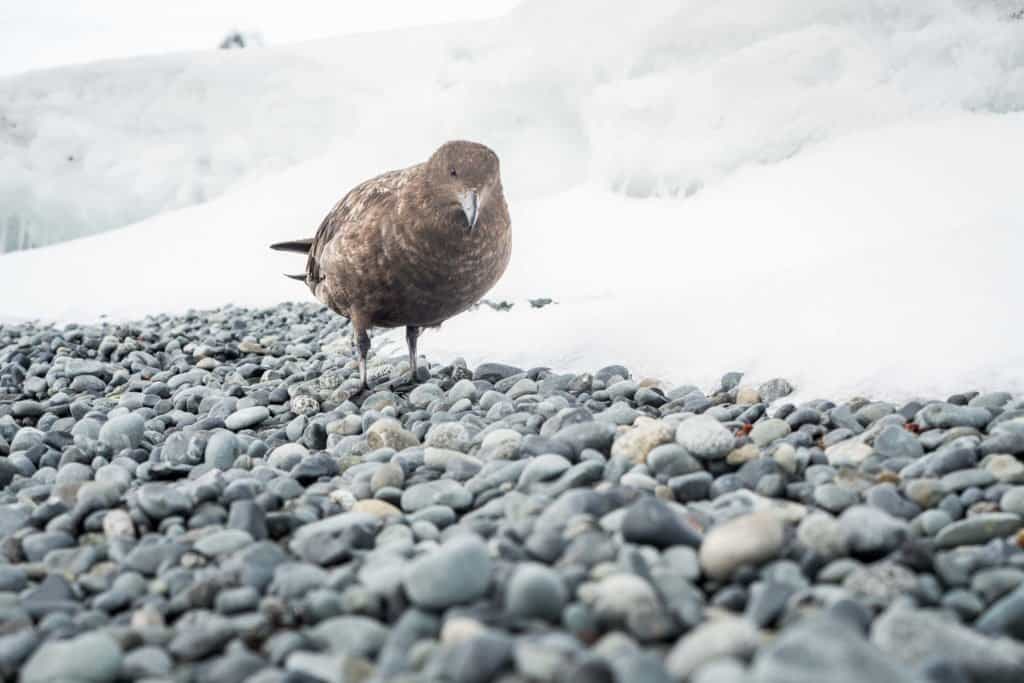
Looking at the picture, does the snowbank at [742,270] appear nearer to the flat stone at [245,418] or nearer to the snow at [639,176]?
the snow at [639,176]

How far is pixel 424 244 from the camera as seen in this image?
4086mm

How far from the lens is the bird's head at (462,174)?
→ 4.07m

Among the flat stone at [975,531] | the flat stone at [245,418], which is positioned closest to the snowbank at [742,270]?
the flat stone at [975,531]

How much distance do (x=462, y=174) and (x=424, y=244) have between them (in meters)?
0.36

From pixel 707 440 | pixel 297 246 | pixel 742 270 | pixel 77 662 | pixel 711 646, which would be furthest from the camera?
pixel 742 270

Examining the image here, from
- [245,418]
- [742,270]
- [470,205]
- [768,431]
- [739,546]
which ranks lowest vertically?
[739,546]

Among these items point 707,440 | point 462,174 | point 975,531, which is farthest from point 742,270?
point 975,531

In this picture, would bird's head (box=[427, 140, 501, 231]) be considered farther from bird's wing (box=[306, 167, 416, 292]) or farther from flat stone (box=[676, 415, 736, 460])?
flat stone (box=[676, 415, 736, 460])

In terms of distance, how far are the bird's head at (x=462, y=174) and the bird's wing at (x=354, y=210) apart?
28 centimetres

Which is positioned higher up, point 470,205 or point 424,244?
point 470,205

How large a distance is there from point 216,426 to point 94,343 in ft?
9.28

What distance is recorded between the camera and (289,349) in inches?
237

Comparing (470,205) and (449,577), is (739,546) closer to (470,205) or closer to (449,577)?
(449,577)

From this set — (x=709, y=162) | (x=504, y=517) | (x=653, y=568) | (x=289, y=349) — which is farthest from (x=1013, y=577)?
(x=709, y=162)
